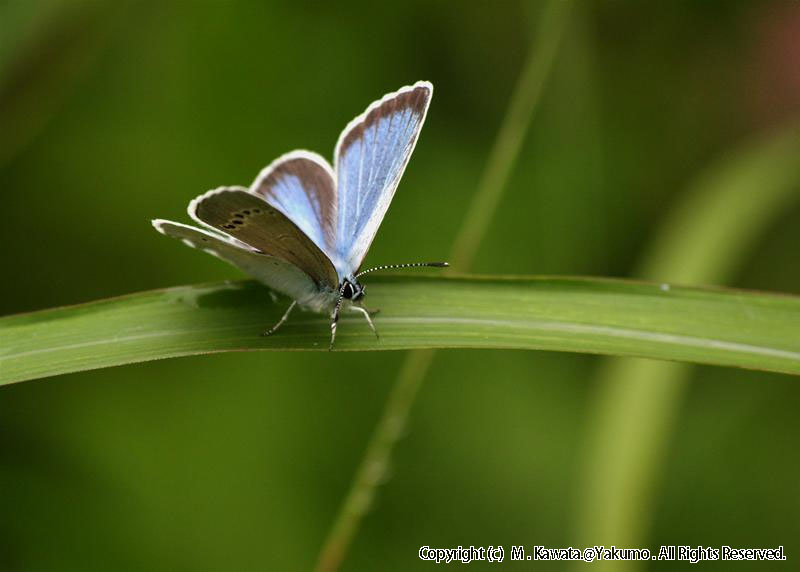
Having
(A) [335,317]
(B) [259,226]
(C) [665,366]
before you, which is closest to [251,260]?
(B) [259,226]

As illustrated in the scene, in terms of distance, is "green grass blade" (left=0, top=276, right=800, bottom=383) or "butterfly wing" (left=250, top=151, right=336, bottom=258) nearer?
"green grass blade" (left=0, top=276, right=800, bottom=383)

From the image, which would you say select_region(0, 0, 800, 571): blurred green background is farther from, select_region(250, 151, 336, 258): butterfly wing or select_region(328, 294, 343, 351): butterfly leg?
select_region(328, 294, 343, 351): butterfly leg

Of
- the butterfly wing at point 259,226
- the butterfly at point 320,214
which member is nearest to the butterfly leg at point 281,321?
the butterfly at point 320,214

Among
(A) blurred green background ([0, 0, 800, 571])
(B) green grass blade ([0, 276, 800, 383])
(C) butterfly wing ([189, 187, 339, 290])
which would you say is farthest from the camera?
(A) blurred green background ([0, 0, 800, 571])

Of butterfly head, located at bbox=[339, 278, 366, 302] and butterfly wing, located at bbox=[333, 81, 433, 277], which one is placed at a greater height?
butterfly wing, located at bbox=[333, 81, 433, 277]

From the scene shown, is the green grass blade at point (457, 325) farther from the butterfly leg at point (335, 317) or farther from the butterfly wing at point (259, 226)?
the butterfly wing at point (259, 226)

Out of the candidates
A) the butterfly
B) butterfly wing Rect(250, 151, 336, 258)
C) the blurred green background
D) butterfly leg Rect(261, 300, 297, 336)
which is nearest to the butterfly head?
the butterfly

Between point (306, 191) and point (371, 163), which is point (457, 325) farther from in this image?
point (306, 191)
